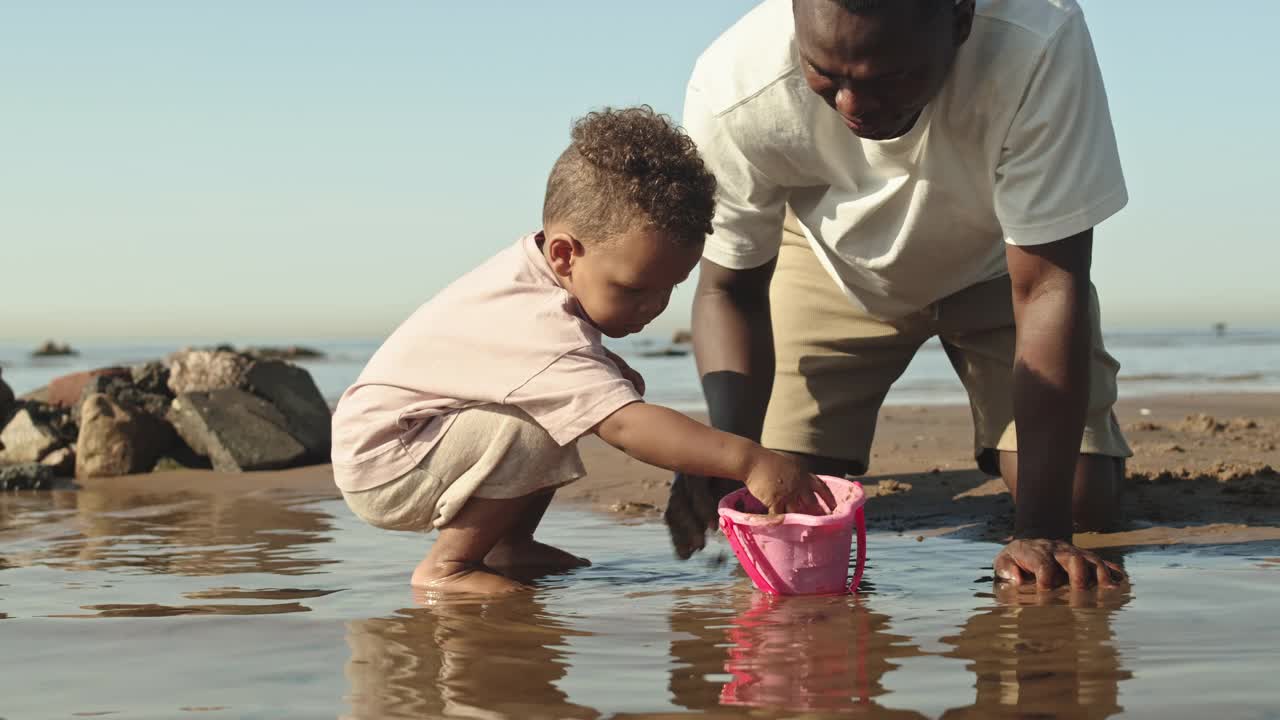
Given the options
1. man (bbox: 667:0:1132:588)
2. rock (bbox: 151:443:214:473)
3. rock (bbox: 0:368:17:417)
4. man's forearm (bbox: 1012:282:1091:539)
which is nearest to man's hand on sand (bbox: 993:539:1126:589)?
man (bbox: 667:0:1132:588)

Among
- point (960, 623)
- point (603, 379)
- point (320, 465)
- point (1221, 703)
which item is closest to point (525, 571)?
point (603, 379)

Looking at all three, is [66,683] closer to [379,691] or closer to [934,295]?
[379,691]

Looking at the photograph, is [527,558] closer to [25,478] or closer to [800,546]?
[800,546]

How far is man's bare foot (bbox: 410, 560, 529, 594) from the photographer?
9.74ft

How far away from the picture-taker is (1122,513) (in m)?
3.98

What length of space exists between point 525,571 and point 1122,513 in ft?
6.22

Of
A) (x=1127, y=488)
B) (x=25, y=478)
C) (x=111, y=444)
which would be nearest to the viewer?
(x=1127, y=488)

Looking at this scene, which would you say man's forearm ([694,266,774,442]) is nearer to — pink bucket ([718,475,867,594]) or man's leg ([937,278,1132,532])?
man's leg ([937,278,1132,532])

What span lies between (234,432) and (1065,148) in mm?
4341

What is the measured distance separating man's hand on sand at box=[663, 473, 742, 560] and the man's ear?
666mm

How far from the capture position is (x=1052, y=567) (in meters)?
2.89

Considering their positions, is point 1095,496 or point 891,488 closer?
point 1095,496

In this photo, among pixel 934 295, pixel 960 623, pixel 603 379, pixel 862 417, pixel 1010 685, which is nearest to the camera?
pixel 1010 685

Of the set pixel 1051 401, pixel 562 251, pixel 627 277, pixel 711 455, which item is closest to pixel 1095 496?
pixel 1051 401
